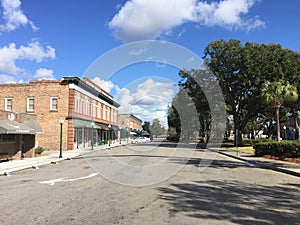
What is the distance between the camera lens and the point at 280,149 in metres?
23.4

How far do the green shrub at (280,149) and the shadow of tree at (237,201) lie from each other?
10828 millimetres

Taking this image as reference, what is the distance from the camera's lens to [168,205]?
26.7 feet

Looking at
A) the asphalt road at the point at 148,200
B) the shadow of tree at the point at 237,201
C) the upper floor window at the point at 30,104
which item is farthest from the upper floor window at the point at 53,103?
the shadow of tree at the point at 237,201

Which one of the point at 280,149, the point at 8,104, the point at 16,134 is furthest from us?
the point at 8,104

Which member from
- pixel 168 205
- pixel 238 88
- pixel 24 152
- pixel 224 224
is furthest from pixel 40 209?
pixel 238 88

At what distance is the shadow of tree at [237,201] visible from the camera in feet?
23.3

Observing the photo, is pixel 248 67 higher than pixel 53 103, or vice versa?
pixel 248 67

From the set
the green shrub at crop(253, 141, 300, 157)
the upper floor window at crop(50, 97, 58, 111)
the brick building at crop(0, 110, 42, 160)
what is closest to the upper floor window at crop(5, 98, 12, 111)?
the upper floor window at crop(50, 97, 58, 111)

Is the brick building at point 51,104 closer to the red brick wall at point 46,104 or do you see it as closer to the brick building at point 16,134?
the red brick wall at point 46,104

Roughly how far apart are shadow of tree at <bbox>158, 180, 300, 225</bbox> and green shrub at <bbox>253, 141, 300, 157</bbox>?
1083cm

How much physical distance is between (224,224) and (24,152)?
67.1 ft

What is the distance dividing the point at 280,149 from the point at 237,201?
1615 centimetres

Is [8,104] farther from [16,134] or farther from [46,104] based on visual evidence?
[16,134]

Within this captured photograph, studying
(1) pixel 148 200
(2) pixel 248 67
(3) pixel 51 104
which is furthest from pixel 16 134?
(2) pixel 248 67
